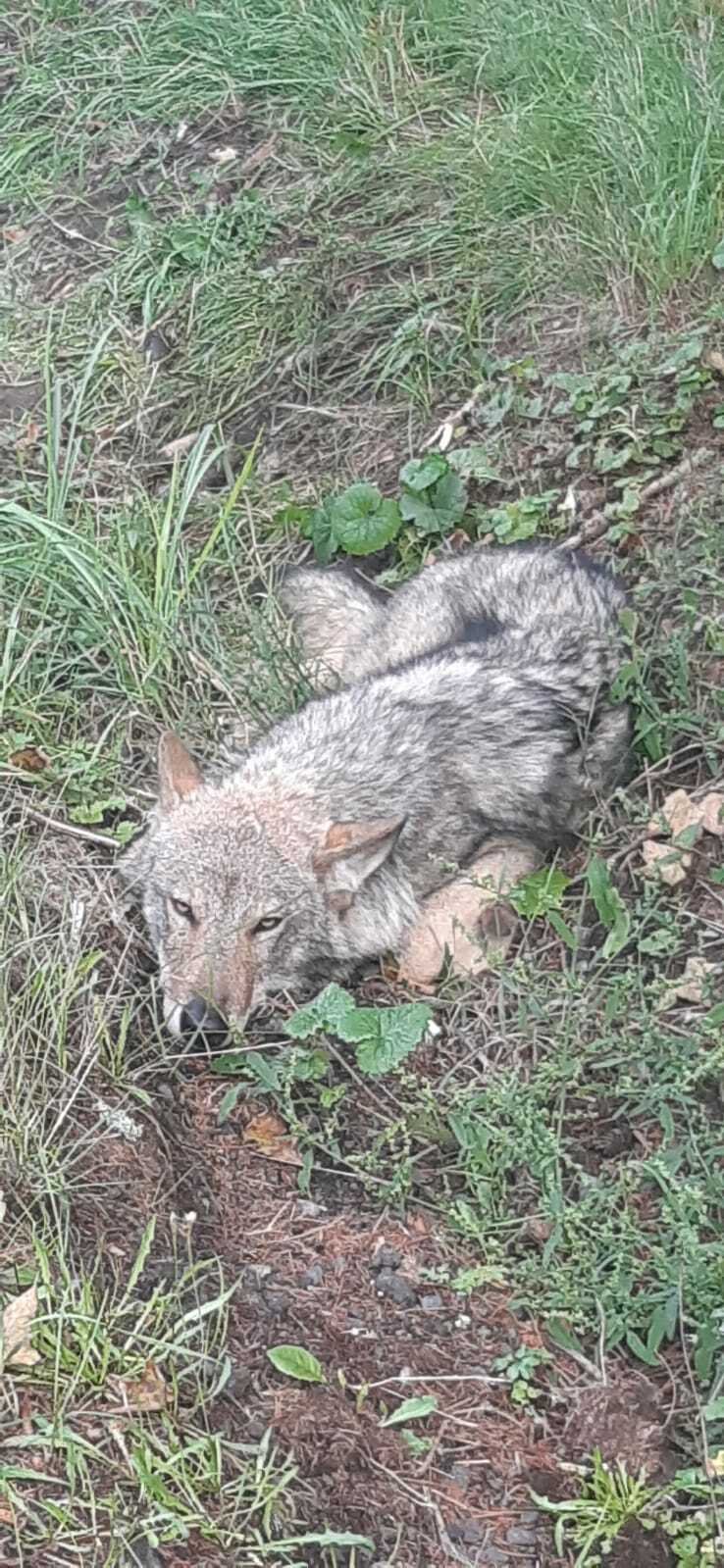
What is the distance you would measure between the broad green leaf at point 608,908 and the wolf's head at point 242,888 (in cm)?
56

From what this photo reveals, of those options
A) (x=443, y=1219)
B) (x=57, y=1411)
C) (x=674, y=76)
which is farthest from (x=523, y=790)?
(x=674, y=76)

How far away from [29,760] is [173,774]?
54cm

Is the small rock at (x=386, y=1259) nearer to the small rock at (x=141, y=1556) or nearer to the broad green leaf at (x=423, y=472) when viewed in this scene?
the small rock at (x=141, y=1556)

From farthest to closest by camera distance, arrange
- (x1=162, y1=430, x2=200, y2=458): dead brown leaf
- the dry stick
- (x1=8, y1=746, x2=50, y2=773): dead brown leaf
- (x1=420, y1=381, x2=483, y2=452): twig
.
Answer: (x1=162, y1=430, x2=200, y2=458): dead brown leaf → (x1=420, y1=381, x2=483, y2=452): twig → the dry stick → (x1=8, y1=746, x2=50, y2=773): dead brown leaf

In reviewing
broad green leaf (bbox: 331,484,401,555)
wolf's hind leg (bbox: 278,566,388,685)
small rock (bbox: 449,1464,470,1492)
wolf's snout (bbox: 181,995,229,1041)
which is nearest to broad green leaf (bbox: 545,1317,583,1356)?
small rock (bbox: 449,1464,470,1492)

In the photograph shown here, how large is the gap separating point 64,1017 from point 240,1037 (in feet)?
1.61

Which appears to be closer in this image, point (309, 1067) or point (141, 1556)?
point (141, 1556)

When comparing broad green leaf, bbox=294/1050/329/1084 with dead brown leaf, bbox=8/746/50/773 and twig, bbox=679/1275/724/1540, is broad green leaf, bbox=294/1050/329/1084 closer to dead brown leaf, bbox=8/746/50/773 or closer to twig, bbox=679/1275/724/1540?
twig, bbox=679/1275/724/1540

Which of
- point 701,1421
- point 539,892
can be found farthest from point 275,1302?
point 539,892

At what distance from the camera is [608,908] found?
15.2ft

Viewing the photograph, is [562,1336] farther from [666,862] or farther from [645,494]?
[645,494]

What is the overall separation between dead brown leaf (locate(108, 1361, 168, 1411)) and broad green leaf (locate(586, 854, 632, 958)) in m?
1.64

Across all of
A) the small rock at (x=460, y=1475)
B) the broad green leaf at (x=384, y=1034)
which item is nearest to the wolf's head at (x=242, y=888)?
the broad green leaf at (x=384, y=1034)

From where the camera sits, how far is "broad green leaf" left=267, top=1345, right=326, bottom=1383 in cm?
373
